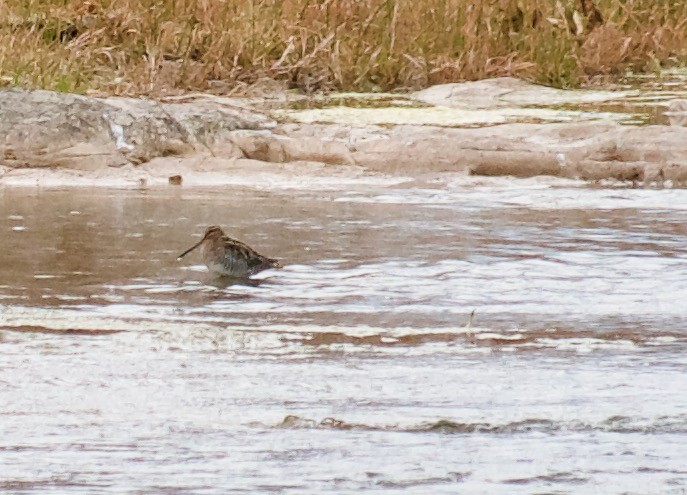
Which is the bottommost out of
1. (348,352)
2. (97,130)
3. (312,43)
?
(348,352)

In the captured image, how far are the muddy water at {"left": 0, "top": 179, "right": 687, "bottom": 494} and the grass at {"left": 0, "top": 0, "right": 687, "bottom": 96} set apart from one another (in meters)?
3.89

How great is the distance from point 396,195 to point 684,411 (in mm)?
4278

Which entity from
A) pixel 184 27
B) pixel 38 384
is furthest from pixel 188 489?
pixel 184 27

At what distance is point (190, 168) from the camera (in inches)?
354

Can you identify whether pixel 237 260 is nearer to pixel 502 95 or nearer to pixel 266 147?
pixel 266 147

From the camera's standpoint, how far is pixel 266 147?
30.3ft

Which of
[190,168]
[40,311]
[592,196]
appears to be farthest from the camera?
[190,168]

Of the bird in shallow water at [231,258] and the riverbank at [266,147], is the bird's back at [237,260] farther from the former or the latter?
the riverbank at [266,147]

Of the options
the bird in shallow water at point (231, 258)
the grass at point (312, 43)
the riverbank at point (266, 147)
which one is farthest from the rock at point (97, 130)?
the bird in shallow water at point (231, 258)

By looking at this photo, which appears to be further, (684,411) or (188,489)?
(684,411)

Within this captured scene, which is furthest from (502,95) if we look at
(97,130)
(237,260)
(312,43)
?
(237,260)

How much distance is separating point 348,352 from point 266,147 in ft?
15.2

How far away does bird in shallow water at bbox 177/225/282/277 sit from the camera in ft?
19.5

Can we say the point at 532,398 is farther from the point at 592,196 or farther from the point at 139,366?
the point at 592,196
